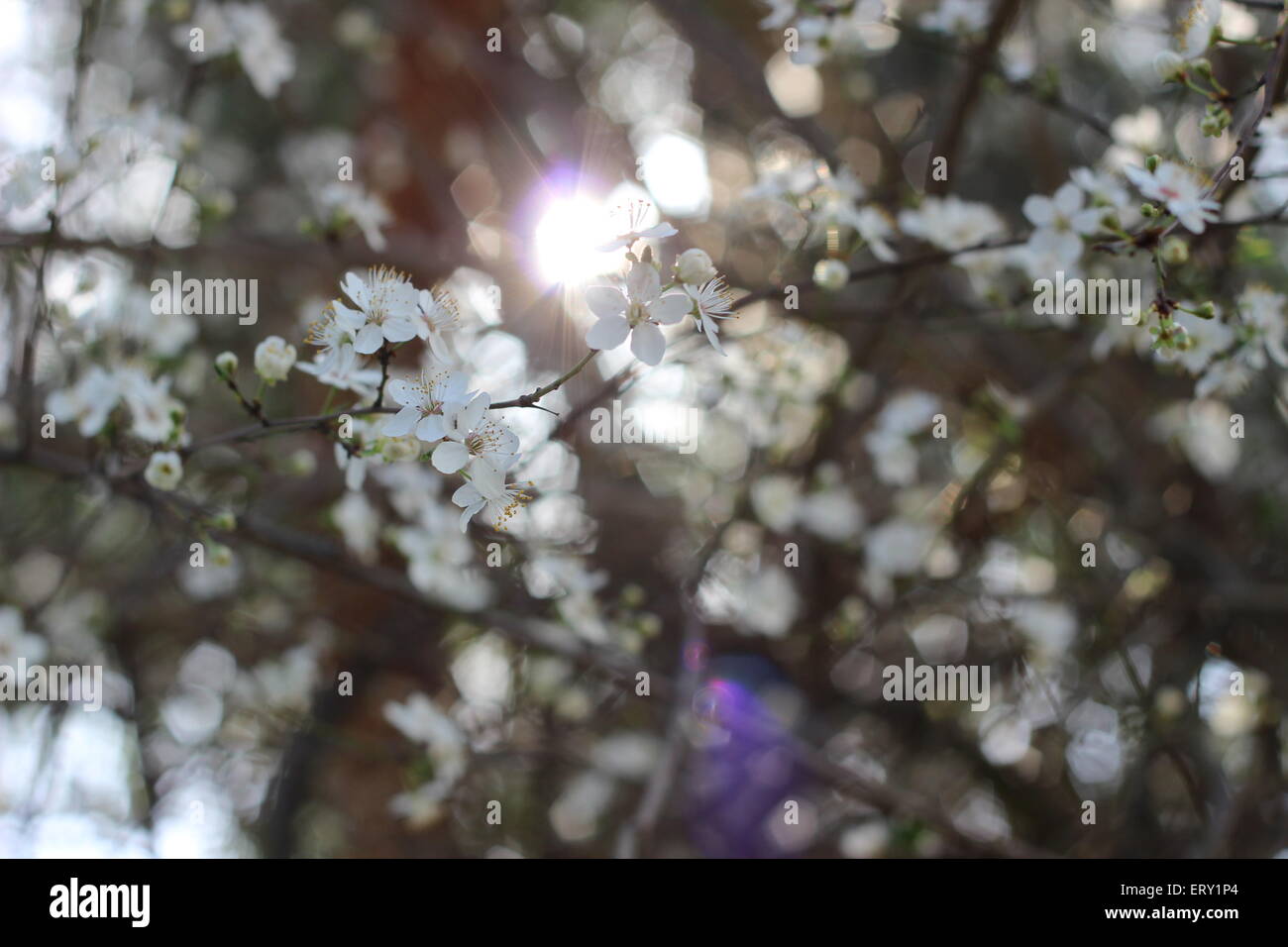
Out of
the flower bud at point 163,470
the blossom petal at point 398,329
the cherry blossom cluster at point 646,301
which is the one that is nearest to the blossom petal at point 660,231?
the cherry blossom cluster at point 646,301

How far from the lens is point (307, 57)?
13.9 feet

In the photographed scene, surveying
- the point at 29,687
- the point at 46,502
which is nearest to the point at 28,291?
the point at 46,502

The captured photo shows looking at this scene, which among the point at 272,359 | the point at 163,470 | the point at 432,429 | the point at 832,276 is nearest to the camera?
the point at 432,429

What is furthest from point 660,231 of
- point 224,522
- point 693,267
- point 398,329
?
point 224,522

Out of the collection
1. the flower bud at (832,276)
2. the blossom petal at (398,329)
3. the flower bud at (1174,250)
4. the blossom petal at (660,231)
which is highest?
the flower bud at (832,276)

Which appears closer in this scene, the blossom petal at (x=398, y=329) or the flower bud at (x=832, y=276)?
the blossom petal at (x=398, y=329)

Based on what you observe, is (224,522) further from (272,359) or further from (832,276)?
(832,276)

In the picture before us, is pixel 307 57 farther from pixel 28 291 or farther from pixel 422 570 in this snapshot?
pixel 422 570

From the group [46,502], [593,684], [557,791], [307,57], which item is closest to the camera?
[46,502]

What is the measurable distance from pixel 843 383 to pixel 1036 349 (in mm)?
854

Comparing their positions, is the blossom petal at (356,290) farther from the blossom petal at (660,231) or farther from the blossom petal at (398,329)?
the blossom petal at (660,231)

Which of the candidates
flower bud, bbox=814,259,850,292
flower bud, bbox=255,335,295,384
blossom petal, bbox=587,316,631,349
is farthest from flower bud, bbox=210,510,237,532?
flower bud, bbox=814,259,850,292

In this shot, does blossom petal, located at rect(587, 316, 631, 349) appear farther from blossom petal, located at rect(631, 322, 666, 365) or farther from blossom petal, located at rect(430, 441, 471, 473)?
blossom petal, located at rect(430, 441, 471, 473)

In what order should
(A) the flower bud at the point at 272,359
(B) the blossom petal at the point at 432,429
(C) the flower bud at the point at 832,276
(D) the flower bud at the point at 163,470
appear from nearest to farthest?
(B) the blossom petal at the point at 432,429 < (A) the flower bud at the point at 272,359 < (D) the flower bud at the point at 163,470 < (C) the flower bud at the point at 832,276
